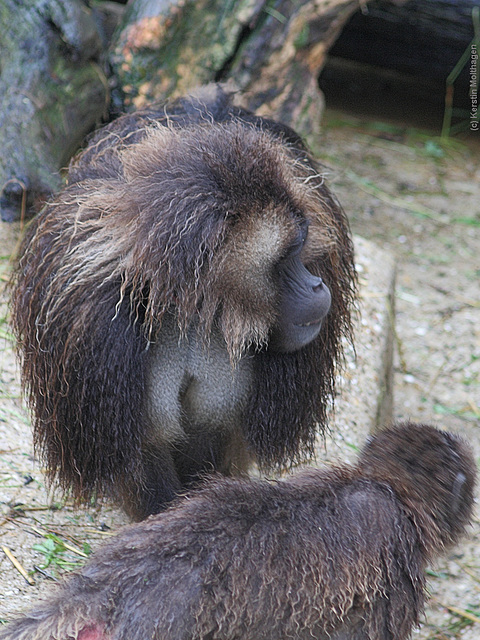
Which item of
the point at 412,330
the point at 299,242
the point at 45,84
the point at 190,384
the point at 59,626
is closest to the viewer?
the point at 59,626

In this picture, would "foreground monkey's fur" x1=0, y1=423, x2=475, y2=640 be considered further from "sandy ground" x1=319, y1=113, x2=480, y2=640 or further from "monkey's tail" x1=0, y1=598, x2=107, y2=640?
"sandy ground" x1=319, y1=113, x2=480, y2=640

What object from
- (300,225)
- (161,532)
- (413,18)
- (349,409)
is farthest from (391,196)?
(161,532)

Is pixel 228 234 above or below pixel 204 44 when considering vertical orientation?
above

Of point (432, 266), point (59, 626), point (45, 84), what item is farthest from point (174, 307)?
point (432, 266)

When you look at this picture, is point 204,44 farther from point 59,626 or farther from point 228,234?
point 59,626

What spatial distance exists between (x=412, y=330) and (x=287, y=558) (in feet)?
11.4

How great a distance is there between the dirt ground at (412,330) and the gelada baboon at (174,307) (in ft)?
1.28

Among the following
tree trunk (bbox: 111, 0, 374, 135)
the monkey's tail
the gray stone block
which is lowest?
the gray stone block

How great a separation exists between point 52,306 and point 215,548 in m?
1.00

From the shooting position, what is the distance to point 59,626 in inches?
95.9

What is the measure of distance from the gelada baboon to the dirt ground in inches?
15.3

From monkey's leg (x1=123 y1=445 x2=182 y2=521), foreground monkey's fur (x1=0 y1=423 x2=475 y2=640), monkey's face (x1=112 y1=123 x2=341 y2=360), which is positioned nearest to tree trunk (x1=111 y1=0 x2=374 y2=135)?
monkey's face (x1=112 y1=123 x2=341 y2=360)

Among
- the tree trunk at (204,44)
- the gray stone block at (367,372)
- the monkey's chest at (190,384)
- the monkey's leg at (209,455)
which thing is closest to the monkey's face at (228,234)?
the monkey's chest at (190,384)

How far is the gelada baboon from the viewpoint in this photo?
9.17 ft
